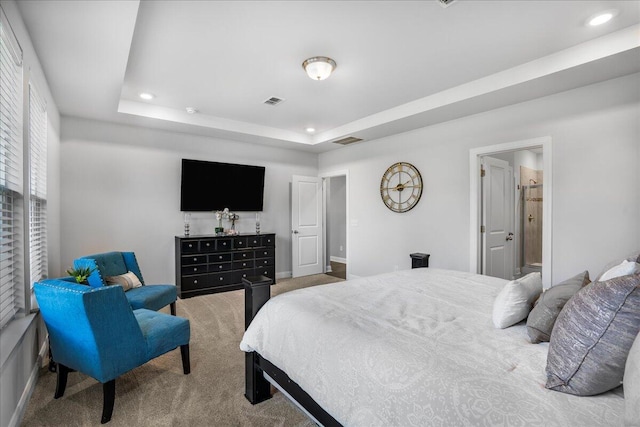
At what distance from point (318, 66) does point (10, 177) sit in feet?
7.96

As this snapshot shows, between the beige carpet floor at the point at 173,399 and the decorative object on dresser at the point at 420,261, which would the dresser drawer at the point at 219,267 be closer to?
the beige carpet floor at the point at 173,399

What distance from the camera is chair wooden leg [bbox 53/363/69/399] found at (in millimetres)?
2143

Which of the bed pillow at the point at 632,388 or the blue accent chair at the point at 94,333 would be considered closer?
the bed pillow at the point at 632,388

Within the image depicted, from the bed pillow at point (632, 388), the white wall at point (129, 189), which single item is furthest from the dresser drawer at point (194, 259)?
the bed pillow at point (632, 388)

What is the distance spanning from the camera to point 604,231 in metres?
2.99

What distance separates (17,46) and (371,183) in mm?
4474

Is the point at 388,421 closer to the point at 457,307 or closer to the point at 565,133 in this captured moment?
the point at 457,307

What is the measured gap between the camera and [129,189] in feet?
15.1

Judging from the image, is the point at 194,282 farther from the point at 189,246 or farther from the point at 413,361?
the point at 413,361

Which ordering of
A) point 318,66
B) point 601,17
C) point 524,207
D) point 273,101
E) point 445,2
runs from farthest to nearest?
point 524,207 → point 273,101 → point 318,66 → point 601,17 → point 445,2

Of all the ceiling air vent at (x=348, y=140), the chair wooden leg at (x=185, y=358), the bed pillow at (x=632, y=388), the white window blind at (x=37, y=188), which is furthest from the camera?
the ceiling air vent at (x=348, y=140)

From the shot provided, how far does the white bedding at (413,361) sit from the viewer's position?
3.28ft

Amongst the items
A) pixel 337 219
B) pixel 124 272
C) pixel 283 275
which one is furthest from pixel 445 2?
pixel 337 219

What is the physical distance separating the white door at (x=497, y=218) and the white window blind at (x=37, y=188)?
4730 millimetres
